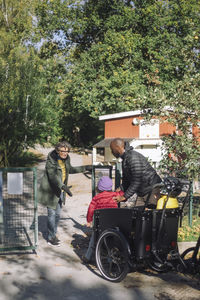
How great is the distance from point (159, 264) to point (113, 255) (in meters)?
0.62

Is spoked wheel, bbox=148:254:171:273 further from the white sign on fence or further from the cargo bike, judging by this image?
the white sign on fence

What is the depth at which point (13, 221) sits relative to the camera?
7867mm

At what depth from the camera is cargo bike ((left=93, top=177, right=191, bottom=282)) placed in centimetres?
452

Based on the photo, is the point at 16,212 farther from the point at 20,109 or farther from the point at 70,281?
the point at 20,109

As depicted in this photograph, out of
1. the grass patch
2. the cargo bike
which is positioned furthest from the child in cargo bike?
the grass patch

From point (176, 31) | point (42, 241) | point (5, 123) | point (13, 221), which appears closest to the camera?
point (42, 241)

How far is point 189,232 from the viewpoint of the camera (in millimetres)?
7363

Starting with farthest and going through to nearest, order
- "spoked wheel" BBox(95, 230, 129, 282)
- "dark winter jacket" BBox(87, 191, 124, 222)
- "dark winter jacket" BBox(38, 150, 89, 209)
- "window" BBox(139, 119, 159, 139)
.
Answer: "window" BBox(139, 119, 159, 139) < "dark winter jacket" BBox(38, 150, 89, 209) < "dark winter jacket" BBox(87, 191, 124, 222) < "spoked wheel" BBox(95, 230, 129, 282)

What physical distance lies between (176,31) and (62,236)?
25704 mm

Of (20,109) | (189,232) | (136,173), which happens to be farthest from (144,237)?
(20,109)

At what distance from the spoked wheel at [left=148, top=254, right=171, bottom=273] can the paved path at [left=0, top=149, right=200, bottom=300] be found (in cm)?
24

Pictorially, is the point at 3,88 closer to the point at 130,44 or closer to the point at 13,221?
the point at 130,44

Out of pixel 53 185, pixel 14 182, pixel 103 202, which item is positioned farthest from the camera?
pixel 53 185

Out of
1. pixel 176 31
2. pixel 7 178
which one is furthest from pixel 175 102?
pixel 176 31
